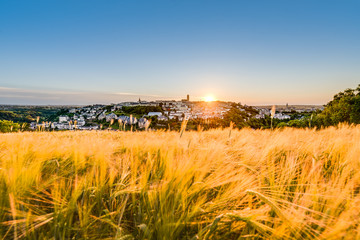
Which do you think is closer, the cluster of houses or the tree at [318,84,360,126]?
the cluster of houses

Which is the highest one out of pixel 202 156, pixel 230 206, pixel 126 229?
pixel 202 156

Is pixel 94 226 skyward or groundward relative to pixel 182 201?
groundward

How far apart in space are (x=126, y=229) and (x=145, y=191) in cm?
32

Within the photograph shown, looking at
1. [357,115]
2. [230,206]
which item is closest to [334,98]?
[357,115]

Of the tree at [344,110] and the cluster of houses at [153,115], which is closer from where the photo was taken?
the cluster of houses at [153,115]

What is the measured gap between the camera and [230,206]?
1310 millimetres

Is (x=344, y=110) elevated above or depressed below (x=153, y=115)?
above

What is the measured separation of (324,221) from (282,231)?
0.23 meters

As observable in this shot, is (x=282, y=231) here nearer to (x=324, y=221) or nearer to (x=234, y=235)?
(x=324, y=221)

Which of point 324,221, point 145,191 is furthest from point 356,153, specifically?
point 145,191

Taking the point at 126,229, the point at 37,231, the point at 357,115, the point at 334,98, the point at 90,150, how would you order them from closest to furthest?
1. the point at 37,231
2. the point at 126,229
3. the point at 90,150
4. the point at 357,115
5. the point at 334,98

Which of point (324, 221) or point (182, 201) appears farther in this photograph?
point (182, 201)

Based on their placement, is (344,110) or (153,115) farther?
(153,115)

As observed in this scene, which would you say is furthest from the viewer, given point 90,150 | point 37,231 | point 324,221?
point 90,150
